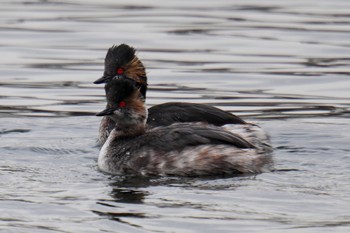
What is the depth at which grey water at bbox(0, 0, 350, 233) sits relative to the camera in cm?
852

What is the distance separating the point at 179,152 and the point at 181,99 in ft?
14.3

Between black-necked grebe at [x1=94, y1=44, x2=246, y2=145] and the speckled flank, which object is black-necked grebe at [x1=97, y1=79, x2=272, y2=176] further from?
black-necked grebe at [x1=94, y1=44, x2=246, y2=145]

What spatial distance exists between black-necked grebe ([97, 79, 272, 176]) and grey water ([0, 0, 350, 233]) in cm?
18

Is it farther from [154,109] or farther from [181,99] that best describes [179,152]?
[181,99]

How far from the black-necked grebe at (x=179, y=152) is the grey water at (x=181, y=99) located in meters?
0.18

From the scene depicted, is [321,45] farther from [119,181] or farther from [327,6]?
[119,181]

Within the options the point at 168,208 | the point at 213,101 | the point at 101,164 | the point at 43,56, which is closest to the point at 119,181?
the point at 101,164

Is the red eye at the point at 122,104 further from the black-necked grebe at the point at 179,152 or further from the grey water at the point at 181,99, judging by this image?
the grey water at the point at 181,99

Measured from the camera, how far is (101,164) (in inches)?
412

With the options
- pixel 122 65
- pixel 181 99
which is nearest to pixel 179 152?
pixel 122 65

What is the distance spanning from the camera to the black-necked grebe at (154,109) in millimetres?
11133

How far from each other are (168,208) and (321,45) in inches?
365

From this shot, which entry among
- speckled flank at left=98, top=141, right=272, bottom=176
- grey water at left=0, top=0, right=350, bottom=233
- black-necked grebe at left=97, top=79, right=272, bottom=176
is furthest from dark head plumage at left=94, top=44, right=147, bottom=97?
speckled flank at left=98, top=141, right=272, bottom=176

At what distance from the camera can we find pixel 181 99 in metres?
14.4
